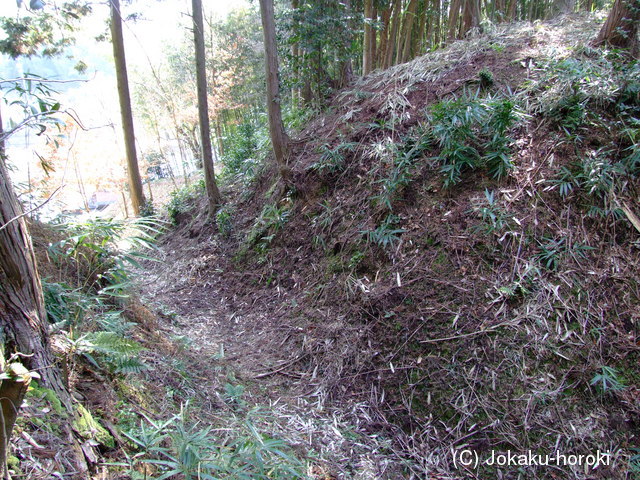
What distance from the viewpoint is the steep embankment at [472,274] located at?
2.31m

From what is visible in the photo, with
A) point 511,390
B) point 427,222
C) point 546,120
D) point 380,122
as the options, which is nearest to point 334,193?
point 380,122

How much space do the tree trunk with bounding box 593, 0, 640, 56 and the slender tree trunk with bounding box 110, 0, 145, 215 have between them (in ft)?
26.9

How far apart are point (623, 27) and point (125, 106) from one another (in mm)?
8632

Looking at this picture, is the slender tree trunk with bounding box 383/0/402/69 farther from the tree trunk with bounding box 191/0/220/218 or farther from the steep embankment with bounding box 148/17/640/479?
the tree trunk with bounding box 191/0/220/218

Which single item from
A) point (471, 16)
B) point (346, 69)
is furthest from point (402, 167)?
point (471, 16)

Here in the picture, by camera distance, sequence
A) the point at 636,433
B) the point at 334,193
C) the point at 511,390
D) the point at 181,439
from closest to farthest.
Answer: the point at 181,439
the point at 636,433
the point at 511,390
the point at 334,193

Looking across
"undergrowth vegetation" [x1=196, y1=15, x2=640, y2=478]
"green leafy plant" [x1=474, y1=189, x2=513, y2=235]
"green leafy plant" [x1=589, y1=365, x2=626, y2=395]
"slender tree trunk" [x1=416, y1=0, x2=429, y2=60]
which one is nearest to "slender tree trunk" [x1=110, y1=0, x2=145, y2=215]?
"undergrowth vegetation" [x1=196, y1=15, x2=640, y2=478]

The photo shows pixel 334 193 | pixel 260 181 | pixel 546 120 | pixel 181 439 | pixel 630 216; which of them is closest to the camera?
pixel 181 439

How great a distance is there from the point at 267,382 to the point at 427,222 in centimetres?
193

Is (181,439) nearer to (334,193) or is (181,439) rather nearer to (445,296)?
(445,296)

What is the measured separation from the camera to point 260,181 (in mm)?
6012

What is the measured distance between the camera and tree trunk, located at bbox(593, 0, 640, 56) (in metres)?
3.39

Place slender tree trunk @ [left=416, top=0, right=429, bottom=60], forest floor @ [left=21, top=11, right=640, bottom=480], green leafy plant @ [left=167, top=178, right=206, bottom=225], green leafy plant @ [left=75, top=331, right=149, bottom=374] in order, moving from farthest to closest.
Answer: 1. slender tree trunk @ [left=416, top=0, right=429, bottom=60]
2. green leafy plant @ [left=167, top=178, right=206, bottom=225]
3. forest floor @ [left=21, top=11, right=640, bottom=480]
4. green leafy plant @ [left=75, top=331, right=149, bottom=374]

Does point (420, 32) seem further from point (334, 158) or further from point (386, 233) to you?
point (386, 233)
